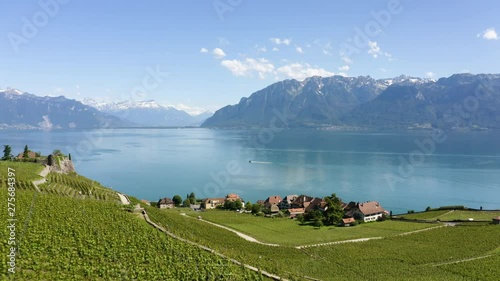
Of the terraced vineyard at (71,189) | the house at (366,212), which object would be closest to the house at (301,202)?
the house at (366,212)

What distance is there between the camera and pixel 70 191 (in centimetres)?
4809

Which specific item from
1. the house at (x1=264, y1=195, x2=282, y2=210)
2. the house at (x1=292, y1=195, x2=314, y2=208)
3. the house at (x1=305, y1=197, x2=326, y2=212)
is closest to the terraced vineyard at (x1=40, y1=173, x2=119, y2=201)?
the house at (x1=264, y1=195, x2=282, y2=210)

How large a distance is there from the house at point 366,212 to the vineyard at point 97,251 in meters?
45.8

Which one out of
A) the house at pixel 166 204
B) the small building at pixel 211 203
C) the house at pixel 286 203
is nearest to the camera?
the house at pixel 166 204

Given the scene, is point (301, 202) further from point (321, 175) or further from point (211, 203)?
point (321, 175)

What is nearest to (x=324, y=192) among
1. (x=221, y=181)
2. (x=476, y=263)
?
(x=221, y=181)

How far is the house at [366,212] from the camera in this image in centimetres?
6900

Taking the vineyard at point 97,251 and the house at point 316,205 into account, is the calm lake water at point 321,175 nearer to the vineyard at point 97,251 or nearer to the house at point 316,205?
the house at point 316,205

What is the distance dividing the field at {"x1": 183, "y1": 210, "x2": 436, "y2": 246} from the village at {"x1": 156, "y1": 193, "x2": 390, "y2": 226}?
146 inches

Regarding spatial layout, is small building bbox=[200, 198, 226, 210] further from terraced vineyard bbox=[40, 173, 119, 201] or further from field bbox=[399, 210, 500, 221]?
field bbox=[399, 210, 500, 221]

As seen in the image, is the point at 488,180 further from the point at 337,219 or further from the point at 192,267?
the point at 192,267

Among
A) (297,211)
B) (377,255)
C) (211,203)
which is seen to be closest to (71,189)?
(211,203)

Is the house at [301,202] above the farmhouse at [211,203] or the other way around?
above

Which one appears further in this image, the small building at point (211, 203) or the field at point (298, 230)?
the small building at point (211, 203)
